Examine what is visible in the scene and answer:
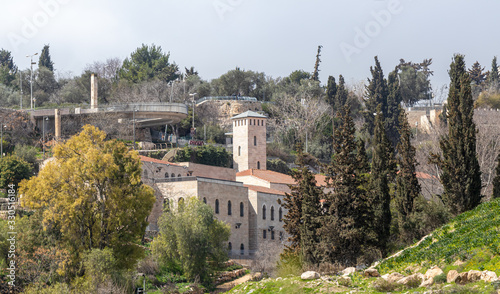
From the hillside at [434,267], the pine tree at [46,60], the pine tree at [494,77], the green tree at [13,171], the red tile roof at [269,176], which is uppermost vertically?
the pine tree at [46,60]

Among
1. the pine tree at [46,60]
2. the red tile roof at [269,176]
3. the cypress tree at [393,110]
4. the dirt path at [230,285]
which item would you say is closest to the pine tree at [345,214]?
the dirt path at [230,285]

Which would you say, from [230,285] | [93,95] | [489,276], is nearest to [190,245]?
[230,285]

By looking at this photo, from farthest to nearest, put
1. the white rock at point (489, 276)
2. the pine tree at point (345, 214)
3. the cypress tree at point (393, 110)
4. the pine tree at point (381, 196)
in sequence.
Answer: the cypress tree at point (393, 110) → the pine tree at point (381, 196) → the pine tree at point (345, 214) → the white rock at point (489, 276)

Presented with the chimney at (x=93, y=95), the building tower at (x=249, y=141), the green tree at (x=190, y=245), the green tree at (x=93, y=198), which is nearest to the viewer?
the green tree at (x=93, y=198)

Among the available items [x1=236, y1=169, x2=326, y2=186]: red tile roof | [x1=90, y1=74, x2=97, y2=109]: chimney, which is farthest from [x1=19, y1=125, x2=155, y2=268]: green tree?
[x1=90, y1=74, x2=97, y2=109]: chimney

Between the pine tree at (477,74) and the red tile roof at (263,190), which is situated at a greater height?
the pine tree at (477,74)

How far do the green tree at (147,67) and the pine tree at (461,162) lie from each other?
59.9 m

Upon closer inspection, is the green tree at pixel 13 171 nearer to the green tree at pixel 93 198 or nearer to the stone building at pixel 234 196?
the stone building at pixel 234 196

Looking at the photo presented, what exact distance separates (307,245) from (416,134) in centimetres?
5069

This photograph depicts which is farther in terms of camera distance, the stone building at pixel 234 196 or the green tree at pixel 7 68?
the green tree at pixel 7 68

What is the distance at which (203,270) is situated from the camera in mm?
44844

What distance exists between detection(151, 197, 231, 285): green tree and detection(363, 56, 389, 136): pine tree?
3705 centimetres

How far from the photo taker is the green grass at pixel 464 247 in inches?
923

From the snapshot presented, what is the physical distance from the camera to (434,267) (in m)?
24.3
